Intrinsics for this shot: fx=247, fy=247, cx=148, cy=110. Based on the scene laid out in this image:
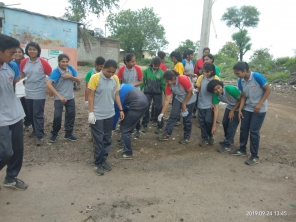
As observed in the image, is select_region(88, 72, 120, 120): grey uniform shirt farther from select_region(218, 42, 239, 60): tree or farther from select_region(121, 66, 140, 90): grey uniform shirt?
select_region(218, 42, 239, 60): tree

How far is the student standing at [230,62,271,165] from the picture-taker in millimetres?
3840

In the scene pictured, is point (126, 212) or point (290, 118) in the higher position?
point (290, 118)

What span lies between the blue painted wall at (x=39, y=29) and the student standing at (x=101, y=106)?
277 inches

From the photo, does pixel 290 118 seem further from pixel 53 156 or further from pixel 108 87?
pixel 53 156

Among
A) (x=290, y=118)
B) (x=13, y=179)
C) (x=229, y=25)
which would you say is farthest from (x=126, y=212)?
(x=229, y=25)

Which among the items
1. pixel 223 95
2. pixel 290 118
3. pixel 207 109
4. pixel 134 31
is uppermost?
pixel 134 31

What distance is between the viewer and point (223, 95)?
14.6ft

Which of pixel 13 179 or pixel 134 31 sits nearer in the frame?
pixel 13 179

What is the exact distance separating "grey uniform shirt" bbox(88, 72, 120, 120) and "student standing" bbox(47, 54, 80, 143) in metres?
1.14

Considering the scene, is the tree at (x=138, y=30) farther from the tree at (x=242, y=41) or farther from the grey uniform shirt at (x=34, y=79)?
the grey uniform shirt at (x=34, y=79)

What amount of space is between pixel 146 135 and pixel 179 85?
131 cm

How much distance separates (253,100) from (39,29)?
28.0 feet

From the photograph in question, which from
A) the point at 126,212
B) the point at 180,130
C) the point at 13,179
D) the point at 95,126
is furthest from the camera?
the point at 180,130

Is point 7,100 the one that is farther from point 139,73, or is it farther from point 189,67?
point 189,67
